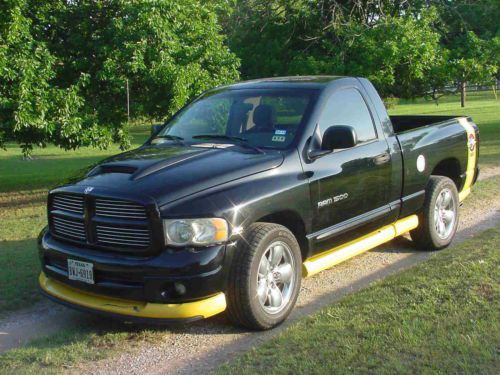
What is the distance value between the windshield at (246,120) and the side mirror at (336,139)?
0.76 ft

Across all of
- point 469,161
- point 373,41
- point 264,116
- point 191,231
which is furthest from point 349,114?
point 373,41

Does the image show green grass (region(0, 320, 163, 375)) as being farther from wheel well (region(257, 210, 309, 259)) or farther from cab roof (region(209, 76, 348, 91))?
cab roof (region(209, 76, 348, 91))

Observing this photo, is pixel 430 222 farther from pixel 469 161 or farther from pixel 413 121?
pixel 413 121

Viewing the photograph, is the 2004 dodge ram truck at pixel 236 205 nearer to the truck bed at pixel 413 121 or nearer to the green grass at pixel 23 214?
the green grass at pixel 23 214

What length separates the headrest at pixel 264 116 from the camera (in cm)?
552

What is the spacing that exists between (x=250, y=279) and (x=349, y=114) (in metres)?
2.14

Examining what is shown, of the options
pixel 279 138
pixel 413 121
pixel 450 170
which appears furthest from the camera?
pixel 413 121

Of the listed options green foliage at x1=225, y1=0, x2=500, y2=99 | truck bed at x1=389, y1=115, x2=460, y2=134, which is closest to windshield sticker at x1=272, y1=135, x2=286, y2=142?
truck bed at x1=389, y1=115, x2=460, y2=134

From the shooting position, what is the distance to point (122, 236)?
445 centimetres

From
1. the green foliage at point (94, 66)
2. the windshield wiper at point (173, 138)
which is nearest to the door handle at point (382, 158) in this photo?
the windshield wiper at point (173, 138)

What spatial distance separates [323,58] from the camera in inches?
596

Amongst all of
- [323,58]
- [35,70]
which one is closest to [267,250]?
[35,70]

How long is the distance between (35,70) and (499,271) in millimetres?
7569

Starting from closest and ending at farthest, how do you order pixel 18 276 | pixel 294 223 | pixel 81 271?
pixel 81 271, pixel 294 223, pixel 18 276
